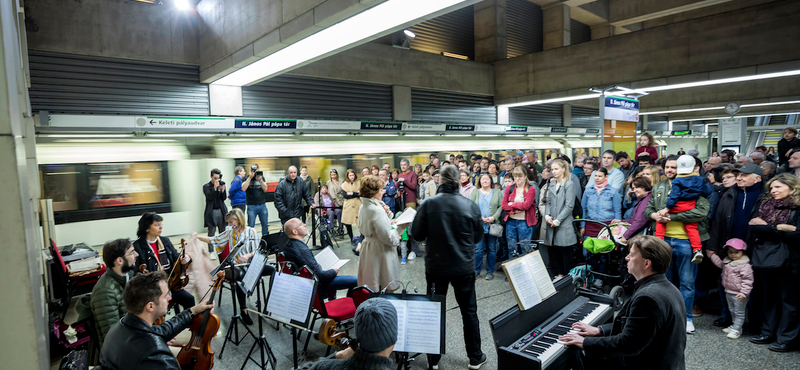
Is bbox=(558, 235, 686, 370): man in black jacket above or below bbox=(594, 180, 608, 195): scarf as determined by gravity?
below

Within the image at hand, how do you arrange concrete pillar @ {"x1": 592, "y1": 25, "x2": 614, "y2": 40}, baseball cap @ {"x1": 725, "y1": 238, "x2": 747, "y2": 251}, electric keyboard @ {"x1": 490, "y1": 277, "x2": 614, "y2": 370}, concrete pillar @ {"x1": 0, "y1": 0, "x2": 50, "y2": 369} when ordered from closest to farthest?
concrete pillar @ {"x1": 0, "y1": 0, "x2": 50, "y2": 369}
electric keyboard @ {"x1": 490, "y1": 277, "x2": 614, "y2": 370}
baseball cap @ {"x1": 725, "y1": 238, "x2": 747, "y2": 251}
concrete pillar @ {"x1": 592, "y1": 25, "x2": 614, "y2": 40}

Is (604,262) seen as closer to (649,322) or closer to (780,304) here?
(780,304)

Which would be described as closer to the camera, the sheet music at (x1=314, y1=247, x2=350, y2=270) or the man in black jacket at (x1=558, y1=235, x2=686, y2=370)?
the man in black jacket at (x1=558, y1=235, x2=686, y2=370)

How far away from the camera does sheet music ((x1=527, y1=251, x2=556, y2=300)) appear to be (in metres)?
2.93

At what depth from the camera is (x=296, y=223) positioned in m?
4.23

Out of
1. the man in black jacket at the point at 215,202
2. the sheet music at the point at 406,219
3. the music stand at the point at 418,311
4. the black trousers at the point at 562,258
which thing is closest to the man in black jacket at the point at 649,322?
the music stand at the point at 418,311

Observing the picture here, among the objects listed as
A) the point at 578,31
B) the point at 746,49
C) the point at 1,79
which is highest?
the point at 578,31

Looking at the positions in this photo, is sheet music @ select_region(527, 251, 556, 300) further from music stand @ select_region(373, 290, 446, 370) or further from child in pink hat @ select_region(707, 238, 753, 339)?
child in pink hat @ select_region(707, 238, 753, 339)

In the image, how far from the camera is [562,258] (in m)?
5.72

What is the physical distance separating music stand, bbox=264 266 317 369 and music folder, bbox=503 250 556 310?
1.47m

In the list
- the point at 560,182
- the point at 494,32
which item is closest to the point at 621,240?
the point at 560,182

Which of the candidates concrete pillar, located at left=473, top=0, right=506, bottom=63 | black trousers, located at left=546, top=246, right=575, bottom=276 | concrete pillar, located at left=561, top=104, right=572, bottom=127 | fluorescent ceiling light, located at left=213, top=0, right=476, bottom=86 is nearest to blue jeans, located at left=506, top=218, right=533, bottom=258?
black trousers, located at left=546, top=246, right=575, bottom=276

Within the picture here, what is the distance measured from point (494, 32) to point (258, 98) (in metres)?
9.36

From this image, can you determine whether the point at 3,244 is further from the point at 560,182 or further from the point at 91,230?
the point at 91,230
